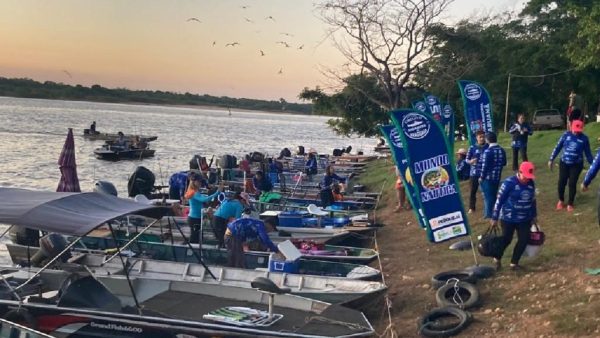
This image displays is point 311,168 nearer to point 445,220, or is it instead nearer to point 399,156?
point 399,156

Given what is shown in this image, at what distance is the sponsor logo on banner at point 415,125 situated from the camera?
11.8 m

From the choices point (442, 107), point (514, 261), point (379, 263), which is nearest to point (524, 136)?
point (442, 107)

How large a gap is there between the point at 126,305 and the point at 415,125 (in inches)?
226

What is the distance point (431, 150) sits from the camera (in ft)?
39.2

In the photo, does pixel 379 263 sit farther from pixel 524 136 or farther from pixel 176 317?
pixel 524 136

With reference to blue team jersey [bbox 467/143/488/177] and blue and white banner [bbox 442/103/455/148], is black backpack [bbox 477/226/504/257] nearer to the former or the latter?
blue team jersey [bbox 467/143/488/177]

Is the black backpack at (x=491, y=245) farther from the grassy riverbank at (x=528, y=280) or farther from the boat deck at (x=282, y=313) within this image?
the boat deck at (x=282, y=313)

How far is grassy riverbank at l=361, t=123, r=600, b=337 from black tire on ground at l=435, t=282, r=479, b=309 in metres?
0.16

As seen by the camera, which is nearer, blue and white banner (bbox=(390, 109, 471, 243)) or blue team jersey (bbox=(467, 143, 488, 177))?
blue and white banner (bbox=(390, 109, 471, 243))

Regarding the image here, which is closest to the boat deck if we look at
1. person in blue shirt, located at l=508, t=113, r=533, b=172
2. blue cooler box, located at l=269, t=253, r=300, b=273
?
blue cooler box, located at l=269, t=253, r=300, b=273

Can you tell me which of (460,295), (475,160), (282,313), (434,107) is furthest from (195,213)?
(434,107)

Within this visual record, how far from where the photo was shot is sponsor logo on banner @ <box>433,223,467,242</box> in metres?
11.8

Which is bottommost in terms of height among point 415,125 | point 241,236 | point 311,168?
point 311,168

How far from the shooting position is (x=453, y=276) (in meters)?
11.4
